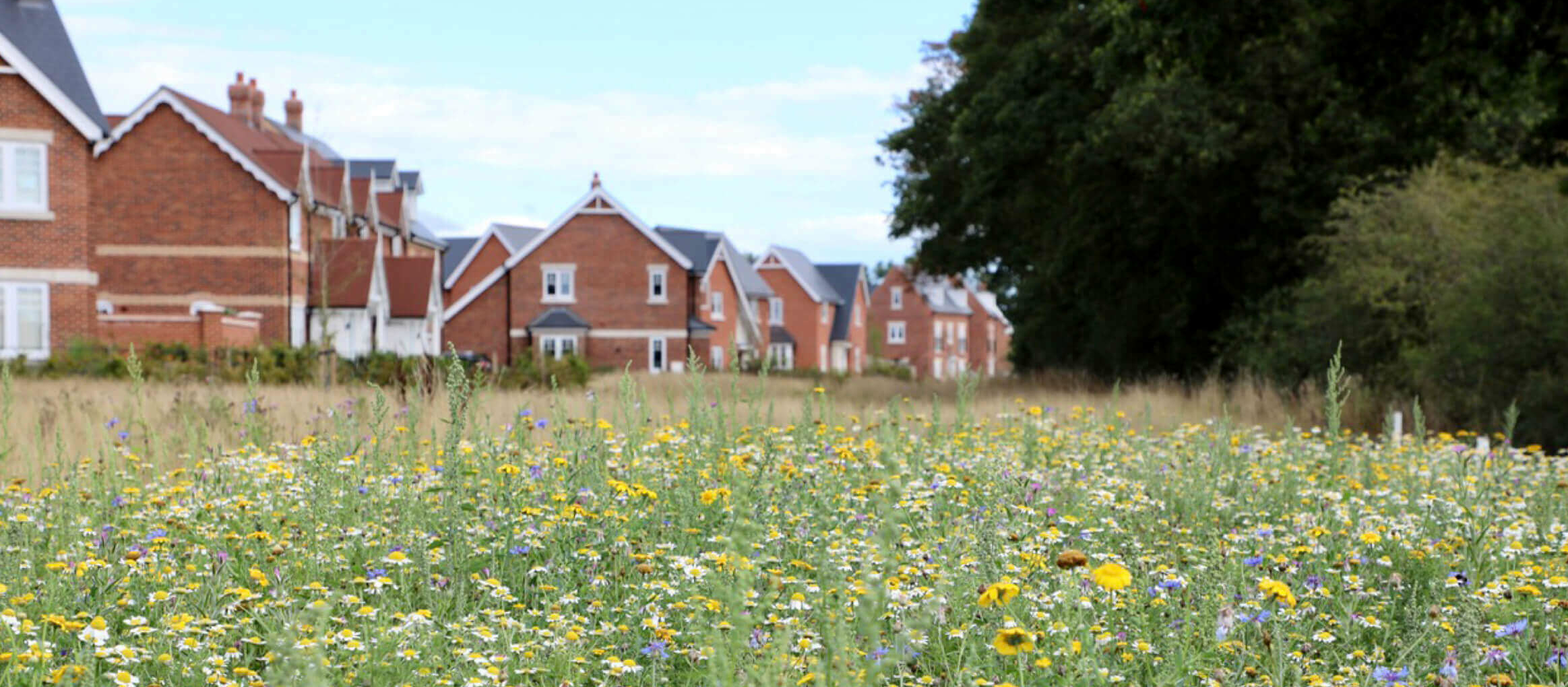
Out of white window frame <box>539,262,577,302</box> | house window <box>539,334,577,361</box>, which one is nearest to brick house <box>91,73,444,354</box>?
house window <box>539,334,577,361</box>

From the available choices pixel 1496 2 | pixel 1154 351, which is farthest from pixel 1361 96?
pixel 1154 351

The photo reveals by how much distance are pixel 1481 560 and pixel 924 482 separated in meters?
2.59

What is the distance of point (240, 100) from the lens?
51312mm

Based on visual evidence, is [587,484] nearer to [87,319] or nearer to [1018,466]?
[1018,466]

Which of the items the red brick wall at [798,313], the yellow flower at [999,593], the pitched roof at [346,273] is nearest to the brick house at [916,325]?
the red brick wall at [798,313]

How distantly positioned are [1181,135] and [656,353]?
32.7m

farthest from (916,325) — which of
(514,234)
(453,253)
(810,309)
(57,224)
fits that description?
(57,224)

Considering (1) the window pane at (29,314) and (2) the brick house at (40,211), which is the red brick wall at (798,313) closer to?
(2) the brick house at (40,211)

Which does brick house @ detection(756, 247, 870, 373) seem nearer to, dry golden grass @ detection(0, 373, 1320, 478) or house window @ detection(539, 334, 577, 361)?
house window @ detection(539, 334, 577, 361)

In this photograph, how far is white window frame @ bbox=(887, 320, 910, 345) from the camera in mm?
93438

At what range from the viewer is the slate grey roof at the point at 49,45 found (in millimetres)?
29391

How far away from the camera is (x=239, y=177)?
122 feet

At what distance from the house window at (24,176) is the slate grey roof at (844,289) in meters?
59.6

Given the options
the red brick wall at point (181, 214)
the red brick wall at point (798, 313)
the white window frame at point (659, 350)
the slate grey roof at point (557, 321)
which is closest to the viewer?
the red brick wall at point (181, 214)
